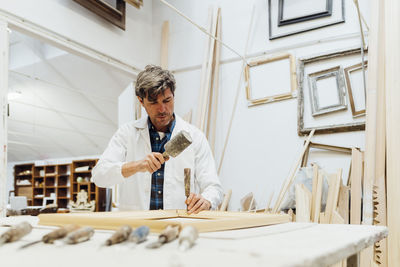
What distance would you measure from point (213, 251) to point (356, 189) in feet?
6.82

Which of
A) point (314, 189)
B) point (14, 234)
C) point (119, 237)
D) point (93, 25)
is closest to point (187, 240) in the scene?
point (119, 237)

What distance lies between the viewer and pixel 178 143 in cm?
169

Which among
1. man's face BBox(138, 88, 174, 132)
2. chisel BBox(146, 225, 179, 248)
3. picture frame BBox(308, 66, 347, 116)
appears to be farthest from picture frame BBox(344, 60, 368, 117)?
chisel BBox(146, 225, 179, 248)

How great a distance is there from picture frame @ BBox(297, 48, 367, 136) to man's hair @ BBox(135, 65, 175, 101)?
64.0 inches

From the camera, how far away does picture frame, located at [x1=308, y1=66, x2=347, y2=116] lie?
3.12 meters

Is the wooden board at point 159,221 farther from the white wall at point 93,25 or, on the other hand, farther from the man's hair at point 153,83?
the white wall at point 93,25

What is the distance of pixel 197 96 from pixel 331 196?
6.23 feet

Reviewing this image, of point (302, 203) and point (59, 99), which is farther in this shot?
point (59, 99)

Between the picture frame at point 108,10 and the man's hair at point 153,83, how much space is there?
1686mm

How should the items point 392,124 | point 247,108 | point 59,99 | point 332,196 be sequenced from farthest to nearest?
1. point 59,99
2. point 247,108
3. point 332,196
4. point 392,124

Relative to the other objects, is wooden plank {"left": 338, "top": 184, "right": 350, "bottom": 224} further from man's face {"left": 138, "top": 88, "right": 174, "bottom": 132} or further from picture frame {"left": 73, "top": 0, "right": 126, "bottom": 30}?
picture frame {"left": 73, "top": 0, "right": 126, "bottom": 30}

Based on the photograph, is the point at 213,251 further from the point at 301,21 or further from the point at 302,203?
the point at 301,21

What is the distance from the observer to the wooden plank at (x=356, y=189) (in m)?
2.48

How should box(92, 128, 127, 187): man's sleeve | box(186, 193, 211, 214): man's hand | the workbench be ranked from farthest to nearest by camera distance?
1. box(92, 128, 127, 187): man's sleeve
2. box(186, 193, 211, 214): man's hand
3. the workbench
